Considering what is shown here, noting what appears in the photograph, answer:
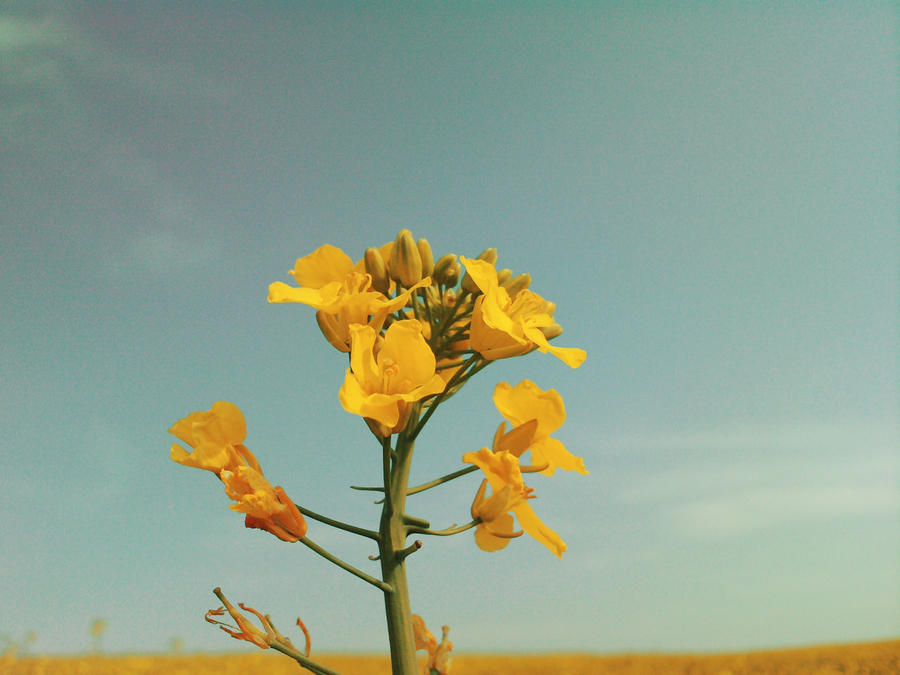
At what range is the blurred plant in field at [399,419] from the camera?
6.68ft

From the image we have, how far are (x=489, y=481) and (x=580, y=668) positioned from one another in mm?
6767

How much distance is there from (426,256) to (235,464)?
3.44 ft

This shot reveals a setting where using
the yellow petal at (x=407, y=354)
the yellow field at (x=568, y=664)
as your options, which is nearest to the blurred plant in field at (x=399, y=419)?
the yellow petal at (x=407, y=354)

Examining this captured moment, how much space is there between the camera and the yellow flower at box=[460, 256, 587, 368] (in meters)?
2.19

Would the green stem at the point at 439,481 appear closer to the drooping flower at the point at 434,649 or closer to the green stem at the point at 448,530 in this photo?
the green stem at the point at 448,530

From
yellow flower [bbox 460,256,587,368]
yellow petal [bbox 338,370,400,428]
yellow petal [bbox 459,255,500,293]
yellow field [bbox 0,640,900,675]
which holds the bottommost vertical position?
yellow field [bbox 0,640,900,675]

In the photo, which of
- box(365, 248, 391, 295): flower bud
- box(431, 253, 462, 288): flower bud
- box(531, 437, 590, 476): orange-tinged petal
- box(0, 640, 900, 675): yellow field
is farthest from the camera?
box(0, 640, 900, 675): yellow field

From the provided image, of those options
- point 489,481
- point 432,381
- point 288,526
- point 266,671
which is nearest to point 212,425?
point 288,526

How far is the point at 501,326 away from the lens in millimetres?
2166

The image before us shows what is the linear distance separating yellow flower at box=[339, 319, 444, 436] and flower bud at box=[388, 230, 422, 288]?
466mm

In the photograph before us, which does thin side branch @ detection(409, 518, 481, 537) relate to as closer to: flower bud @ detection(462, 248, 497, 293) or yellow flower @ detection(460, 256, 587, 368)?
yellow flower @ detection(460, 256, 587, 368)

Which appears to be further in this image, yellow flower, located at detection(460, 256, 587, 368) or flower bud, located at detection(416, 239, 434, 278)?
flower bud, located at detection(416, 239, 434, 278)

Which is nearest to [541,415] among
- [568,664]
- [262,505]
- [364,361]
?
[364,361]

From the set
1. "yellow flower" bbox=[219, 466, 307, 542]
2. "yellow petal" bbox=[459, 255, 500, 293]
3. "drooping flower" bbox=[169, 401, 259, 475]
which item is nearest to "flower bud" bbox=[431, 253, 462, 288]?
"yellow petal" bbox=[459, 255, 500, 293]
